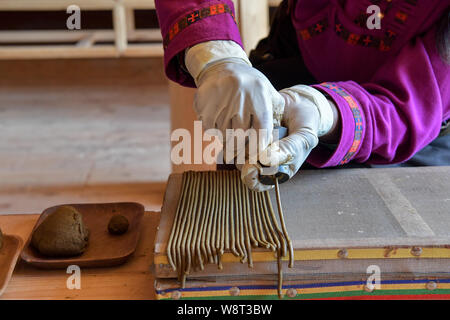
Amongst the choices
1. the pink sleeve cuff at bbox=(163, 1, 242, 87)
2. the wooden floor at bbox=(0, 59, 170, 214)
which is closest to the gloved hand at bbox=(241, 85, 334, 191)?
the pink sleeve cuff at bbox=(163, 1, 242, 87)

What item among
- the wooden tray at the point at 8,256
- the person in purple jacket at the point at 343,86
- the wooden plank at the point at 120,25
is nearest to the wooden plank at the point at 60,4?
the wooden plank at the point at 120,25

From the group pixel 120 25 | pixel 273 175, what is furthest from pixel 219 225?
pixel 120 25

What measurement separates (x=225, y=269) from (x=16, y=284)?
0.73 ft

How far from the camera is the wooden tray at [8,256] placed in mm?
569

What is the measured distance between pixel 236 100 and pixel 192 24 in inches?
7.0

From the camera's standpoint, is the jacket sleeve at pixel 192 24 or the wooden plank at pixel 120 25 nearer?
the jacket sleeve at pixel 192 24

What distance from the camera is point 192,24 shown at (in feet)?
2.42

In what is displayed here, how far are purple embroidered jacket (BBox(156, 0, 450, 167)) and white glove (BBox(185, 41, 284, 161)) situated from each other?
0.30 ft

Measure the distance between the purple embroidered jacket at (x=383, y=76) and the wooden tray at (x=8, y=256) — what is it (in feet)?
1.03

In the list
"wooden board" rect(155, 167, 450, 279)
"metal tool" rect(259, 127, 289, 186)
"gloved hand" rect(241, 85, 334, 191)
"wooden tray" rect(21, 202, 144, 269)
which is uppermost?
"gloved hand" rect(241, 85, 334, 191)

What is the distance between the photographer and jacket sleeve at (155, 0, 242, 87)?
0.73 metres

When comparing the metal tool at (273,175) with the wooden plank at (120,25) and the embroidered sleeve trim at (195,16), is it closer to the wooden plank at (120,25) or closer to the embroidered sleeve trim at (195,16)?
the embroidered sleeve trim at (195,16)

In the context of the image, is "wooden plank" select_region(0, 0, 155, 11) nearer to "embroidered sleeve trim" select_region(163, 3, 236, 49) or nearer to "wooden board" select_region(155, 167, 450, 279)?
"embroidered sleeve trim" select_region(163, 3, 236, 49)
